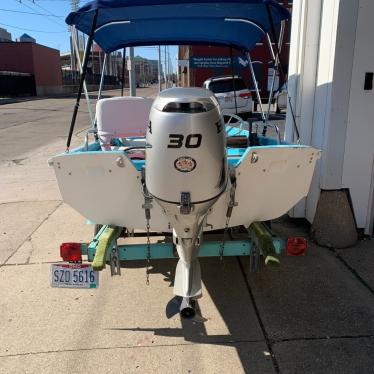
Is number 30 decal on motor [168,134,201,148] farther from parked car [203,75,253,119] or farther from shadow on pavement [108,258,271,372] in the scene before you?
parked car [203,75,253,119]

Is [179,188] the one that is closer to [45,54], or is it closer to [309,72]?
[309,72]

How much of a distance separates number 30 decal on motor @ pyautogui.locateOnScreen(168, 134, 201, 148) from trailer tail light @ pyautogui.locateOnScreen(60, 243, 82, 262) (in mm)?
1279

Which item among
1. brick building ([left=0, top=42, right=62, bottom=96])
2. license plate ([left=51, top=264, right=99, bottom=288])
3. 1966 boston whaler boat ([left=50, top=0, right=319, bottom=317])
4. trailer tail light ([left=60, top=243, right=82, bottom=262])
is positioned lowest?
license plate ([left=51, top=264, right=99, bottom=288])

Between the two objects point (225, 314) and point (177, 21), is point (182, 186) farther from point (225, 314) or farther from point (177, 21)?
point (177, 21)

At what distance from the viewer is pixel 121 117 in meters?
5.21

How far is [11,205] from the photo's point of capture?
6352 mm

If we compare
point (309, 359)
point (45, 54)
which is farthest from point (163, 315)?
point (45, 54)

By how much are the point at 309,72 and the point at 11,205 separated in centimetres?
454

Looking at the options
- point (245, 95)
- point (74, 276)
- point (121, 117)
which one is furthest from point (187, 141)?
point (245, 95)

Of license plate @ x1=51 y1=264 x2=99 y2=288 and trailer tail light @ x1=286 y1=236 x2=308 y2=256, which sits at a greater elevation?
trailer tail light @ x1=286 y1=236 x2=308 y2=256

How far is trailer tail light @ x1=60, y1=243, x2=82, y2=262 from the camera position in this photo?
322cm

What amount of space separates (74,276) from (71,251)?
0.85 feet

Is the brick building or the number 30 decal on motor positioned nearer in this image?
the number 30 decal on motor

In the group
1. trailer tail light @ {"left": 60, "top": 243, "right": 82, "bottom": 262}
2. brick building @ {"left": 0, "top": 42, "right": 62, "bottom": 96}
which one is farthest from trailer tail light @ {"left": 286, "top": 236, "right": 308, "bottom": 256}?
brick building @ {"left": 0, "top": 42, "right": 62, "bottom": 96}
